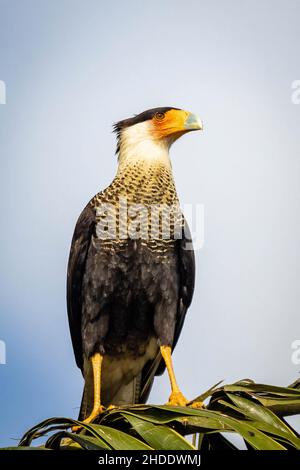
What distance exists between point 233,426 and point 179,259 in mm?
2367

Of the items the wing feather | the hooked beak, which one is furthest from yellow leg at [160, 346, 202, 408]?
the hooked beak

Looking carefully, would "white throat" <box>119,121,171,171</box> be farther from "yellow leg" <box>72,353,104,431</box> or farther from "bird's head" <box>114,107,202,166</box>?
"yellow leg" <box>72,353,104,431</box>

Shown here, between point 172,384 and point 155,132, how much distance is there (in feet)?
5.73

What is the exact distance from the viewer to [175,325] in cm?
523

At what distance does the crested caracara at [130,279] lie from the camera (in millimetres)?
4949

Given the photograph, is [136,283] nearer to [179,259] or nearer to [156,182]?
[179,259]

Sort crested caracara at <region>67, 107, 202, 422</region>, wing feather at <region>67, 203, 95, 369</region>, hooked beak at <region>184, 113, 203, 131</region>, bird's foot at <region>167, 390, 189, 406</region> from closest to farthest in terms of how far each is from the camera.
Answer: bird's foot at <region>167, 390, 189, 406</region> < crested caracara at <region>67, 107, 202, 422</region> < wing feather at <region>67, 203, 95, 369</region> < hooked beak at <region>184, 113, 203, 131</region>

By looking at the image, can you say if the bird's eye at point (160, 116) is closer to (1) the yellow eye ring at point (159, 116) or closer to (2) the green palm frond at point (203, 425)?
(1) the yellow eye ring at point (159, 116)

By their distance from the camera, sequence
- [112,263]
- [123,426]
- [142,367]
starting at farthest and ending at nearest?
1. [142,367]
2. [112,263]
3. [123,426]

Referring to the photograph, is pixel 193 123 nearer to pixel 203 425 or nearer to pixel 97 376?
pixel 97 376

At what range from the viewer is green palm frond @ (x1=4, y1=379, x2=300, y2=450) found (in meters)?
2.73

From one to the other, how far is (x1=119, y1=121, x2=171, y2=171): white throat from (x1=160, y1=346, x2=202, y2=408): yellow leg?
1.27 meters
